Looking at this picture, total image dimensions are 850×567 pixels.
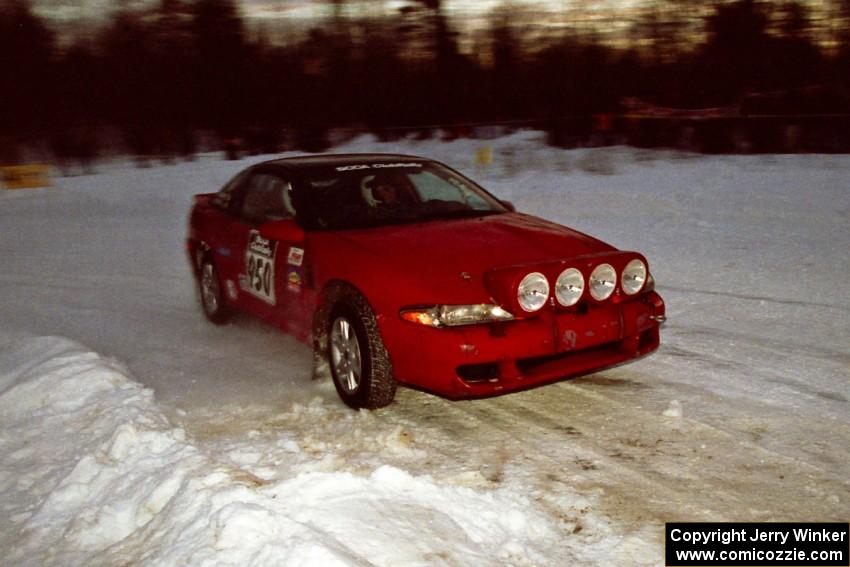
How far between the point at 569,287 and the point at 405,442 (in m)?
1.12

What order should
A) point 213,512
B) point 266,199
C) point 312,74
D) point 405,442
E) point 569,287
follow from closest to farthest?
1. point 213,512
2. point 405,442
3. point 569,287
4. point 266,199
5. point 312,74

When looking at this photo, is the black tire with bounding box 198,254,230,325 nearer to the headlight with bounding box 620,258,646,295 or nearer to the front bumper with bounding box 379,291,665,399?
the front bumper with bounding box 379,291,665,399

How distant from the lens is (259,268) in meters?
5.38

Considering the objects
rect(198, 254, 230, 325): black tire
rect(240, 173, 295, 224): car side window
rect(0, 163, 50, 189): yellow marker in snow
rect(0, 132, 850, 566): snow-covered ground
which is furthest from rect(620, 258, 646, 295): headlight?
rect(0, 163, 50, 189): yellow marker in snow

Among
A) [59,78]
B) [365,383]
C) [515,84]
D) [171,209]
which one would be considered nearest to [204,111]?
[59,78]

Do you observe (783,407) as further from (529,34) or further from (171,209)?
(529,34)

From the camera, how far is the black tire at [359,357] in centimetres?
414

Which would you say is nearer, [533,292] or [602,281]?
[533,292]

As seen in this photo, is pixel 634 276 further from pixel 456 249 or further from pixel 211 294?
pixel 211 294

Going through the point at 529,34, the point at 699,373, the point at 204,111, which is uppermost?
the point at 529,34

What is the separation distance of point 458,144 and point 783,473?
23.6 m

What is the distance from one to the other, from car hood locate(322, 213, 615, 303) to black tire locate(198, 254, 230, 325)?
207 cm

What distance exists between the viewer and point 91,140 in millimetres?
28422

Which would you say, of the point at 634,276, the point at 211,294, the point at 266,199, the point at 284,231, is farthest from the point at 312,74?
the point at 634,276
